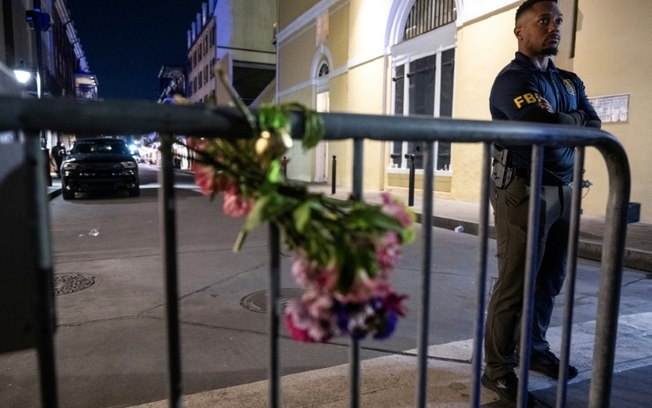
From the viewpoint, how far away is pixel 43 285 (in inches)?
42.9

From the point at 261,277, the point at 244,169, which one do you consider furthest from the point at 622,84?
the point at 244,169

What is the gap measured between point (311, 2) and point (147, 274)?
17398 mm

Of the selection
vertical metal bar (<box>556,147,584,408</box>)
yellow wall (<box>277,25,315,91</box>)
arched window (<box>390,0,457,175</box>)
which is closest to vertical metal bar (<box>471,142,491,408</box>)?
vertical metal bar (<box>556,147,584,408</box>)

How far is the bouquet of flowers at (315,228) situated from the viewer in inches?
39.9


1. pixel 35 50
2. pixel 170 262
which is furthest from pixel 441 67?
pixel 35 50

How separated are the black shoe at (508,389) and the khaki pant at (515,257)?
28 mm

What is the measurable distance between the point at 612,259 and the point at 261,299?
3316 mm

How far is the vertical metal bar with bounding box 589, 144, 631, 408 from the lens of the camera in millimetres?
1959

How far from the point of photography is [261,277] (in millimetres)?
5457

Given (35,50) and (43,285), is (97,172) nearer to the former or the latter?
(43,285)

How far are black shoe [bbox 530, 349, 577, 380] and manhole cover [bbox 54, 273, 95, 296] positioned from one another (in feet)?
14.3

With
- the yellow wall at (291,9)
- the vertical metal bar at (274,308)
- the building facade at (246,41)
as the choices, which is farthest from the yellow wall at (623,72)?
the building facade at (246,41)

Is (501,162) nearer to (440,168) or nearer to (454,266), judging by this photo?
(454,266)

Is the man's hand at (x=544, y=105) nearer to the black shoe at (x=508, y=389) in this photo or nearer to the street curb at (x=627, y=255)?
the black shoe at (x=508, y=389)
